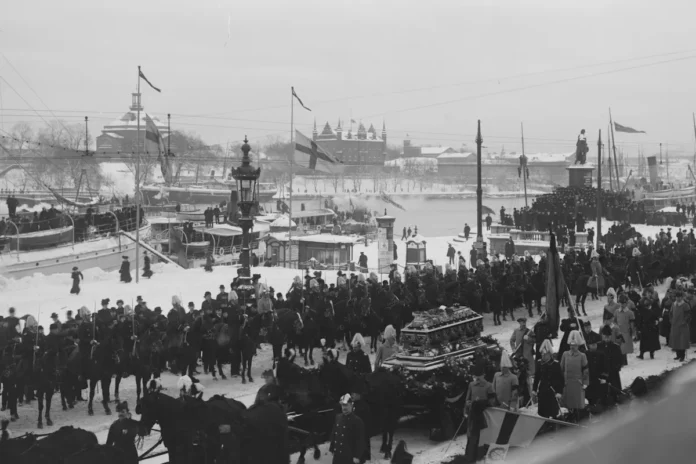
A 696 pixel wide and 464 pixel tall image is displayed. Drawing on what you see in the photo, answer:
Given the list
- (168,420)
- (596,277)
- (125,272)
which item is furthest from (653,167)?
(168,420)

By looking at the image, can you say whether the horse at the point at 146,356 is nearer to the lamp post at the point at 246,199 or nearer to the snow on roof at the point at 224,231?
the lamp post at the point at 246,199

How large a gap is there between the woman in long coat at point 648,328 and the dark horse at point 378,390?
767cm

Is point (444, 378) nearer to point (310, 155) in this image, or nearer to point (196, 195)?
point (310, 155)

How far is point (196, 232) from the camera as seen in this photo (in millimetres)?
41875

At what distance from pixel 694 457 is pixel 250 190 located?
17241 mm

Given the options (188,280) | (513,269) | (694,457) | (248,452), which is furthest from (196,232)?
(694,457)

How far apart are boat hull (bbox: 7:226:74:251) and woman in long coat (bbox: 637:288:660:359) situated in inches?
893

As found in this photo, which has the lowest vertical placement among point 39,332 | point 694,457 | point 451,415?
point 451,415

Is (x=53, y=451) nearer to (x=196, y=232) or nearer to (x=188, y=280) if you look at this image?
(x=188, y=280)

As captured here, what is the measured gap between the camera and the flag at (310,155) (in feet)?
97.9

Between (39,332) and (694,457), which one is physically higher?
(694,457)

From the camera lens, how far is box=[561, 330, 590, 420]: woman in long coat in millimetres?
11008

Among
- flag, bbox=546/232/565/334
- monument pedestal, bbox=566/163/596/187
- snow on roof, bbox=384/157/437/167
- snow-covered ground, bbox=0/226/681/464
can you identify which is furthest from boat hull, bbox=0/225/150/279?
snow on roof, bbox=384/157/437/167

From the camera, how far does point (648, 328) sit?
16.7 m
